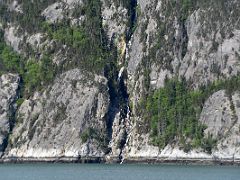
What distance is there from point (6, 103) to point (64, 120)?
1402cm

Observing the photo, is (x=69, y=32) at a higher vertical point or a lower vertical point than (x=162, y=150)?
higher

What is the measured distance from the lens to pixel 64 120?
151000mm

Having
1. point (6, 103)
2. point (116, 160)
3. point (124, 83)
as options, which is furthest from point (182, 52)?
point (6, 103)

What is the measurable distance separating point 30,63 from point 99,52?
44.3ft

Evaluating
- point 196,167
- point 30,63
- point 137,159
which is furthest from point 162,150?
point 30,63

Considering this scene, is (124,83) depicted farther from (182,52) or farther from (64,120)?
(64,120)

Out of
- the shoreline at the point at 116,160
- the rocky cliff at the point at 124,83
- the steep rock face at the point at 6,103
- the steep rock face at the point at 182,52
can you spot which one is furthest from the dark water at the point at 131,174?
the steep rock face at the point at 6,103

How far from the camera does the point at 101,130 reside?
150500 mm

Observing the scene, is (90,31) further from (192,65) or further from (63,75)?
(192,65)

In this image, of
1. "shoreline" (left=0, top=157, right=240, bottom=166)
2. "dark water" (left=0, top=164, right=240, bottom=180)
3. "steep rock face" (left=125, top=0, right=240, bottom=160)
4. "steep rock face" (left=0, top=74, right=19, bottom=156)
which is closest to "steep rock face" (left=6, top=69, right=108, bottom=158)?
"shoreline" (left=0, top=157, right=240, bottom=166)

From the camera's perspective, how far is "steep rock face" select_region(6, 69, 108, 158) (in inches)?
5842

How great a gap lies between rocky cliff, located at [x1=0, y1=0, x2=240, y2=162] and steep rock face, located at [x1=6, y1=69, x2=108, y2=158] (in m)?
0.16

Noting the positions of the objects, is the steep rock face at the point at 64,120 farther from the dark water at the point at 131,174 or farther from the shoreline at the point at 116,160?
the dark water at the point at 131,174

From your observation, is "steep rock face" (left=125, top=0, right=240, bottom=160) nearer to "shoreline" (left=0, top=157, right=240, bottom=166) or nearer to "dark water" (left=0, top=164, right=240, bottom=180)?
"shoreline" (left=0, top=157, right=240, bottom=166)
